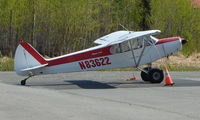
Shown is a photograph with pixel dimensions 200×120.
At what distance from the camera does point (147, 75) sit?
17.6m

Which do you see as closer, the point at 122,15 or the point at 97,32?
the point at 97,32

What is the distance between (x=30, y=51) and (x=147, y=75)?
5.76 m

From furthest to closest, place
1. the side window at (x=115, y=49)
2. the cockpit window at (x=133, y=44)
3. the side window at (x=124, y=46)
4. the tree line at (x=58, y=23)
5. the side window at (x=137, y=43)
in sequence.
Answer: the tree line at (x=58, y=23) < the side window at (x=137, y=43) < the side window at (x=124, y=46) < the cockpit window at (x=133, y=44) < the side window at (x=115, y=49)

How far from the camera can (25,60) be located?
50.2 feet

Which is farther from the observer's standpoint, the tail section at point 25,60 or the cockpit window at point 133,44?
the cockpit window at point 133,44

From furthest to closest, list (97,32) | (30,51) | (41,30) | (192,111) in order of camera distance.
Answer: (97,32)
(41,30)
(30,51)
(192,111)

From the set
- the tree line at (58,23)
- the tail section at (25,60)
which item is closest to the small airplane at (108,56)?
the tail section at (25,60)

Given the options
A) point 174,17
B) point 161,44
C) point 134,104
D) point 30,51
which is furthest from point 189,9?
point 134,104

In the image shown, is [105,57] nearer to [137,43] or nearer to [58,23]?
[137,43]

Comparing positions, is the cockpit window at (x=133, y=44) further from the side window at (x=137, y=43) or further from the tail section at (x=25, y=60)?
the tail section at (x=25, y=60)

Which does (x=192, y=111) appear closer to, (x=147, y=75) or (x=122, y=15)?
(x=147, y=75)

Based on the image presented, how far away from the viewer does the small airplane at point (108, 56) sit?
15.4 meters

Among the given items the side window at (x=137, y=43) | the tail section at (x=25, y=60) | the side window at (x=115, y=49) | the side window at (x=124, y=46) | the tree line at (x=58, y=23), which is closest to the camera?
the tail section at (x=25, y=60)

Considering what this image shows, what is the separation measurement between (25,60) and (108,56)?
3722 millimetres
